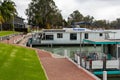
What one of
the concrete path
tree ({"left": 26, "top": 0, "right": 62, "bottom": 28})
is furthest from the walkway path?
tree ({"left": 26, "top": 0, "right": 62, "bottom": 28})

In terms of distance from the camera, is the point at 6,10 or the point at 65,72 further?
the point at 6,10

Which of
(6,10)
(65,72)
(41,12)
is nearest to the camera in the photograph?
(65,72)

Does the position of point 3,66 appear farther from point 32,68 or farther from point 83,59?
point 83,59

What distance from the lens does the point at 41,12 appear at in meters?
102

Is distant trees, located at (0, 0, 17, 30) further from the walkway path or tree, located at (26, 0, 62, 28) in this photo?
the walkway path

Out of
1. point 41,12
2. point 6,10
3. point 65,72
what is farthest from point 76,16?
point 65,72

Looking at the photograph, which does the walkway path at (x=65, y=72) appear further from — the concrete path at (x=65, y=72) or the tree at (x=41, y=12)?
the tree at (x=41, y=12)

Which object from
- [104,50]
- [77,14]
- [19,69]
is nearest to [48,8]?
[77,14]

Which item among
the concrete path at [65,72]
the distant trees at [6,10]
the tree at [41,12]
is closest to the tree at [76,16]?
the tree at [41,12]

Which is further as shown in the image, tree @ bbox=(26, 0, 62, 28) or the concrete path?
tree @ bbox=(26, 0, 62, 28)

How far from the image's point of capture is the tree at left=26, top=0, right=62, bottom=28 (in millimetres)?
101562

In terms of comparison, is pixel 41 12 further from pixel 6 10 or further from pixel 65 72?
pixel 65 72

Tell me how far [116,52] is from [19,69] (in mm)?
8665

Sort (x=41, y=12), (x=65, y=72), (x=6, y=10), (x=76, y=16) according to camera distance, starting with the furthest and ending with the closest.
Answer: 1. (x=76, y=16)
2. (x=41, y=12)
3. (x=6, y=10)
4. (x=65, y=72)
